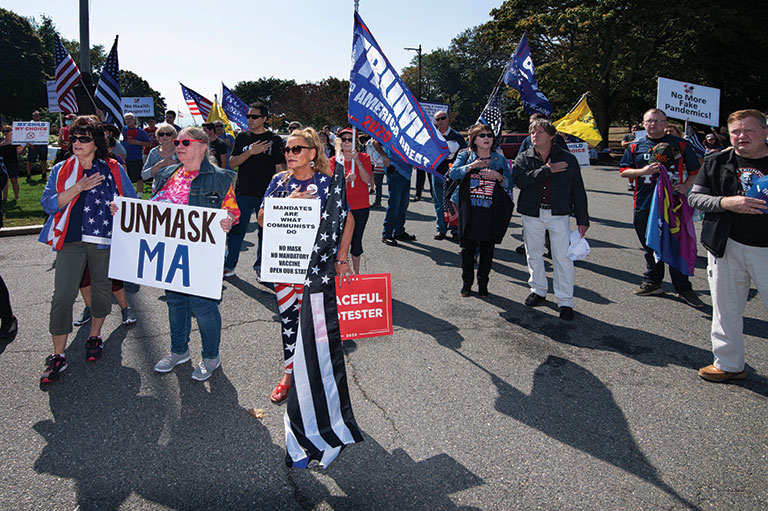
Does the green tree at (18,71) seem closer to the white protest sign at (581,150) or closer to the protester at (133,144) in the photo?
the protester at (133,144)

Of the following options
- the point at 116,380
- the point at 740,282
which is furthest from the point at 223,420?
the point at 740,282

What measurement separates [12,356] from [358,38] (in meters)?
4.07

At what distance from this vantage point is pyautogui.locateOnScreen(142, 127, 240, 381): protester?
3762 millimetres

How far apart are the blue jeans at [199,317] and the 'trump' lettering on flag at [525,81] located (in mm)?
6906

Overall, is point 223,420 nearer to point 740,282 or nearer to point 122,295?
point 122,295

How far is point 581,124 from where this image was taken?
993 centimetres

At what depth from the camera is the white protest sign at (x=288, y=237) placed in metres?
3.41

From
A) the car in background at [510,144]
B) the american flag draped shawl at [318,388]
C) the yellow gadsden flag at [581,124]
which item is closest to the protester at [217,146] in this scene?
the yellow gadsden flag at [581,124]

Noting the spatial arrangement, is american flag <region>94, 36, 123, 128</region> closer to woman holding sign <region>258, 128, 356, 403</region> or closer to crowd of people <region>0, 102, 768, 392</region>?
crowd of people <region>0, 102, 768, 392</region>

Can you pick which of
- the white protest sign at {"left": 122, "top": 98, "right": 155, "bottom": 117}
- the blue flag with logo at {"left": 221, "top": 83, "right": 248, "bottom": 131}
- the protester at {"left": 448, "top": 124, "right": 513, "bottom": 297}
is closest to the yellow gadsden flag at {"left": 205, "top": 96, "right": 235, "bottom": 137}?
the blue flag with logo at {"left": 221, "top": 83, "right": 248, "bottom": 131}

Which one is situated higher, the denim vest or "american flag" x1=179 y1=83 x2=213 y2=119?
"american flag" x1=179 y1=83 x2=213 y2=119

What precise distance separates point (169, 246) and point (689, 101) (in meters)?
8.73

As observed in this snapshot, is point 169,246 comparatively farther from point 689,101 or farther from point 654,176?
point 689,101

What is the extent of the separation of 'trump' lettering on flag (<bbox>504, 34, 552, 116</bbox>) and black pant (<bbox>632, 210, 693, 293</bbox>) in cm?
313
